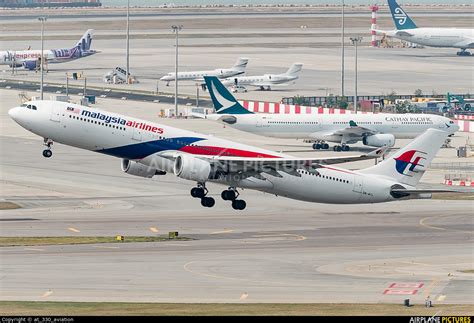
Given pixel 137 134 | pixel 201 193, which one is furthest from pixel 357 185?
pixel 137 134

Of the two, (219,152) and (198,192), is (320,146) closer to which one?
(219,152)

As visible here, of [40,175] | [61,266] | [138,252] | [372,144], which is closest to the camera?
[61,266]

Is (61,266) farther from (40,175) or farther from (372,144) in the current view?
(372,144)

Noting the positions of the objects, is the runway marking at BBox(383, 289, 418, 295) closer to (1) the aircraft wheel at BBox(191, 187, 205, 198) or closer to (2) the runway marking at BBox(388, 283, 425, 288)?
(2) the runway marking at BBox(388, 283, 425, 288)

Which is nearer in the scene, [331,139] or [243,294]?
[243,294]

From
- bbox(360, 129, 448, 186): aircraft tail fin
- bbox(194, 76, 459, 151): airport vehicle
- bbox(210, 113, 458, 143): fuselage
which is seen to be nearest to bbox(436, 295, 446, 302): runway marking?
bbox(360, 129, 448, 186): aircraft tail fin

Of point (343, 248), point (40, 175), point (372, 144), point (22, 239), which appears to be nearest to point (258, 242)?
point (343, 248)

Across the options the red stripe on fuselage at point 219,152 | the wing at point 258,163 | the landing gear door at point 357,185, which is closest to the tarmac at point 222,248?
the landing gear door at point 357,185

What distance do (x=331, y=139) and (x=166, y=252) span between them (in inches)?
2798

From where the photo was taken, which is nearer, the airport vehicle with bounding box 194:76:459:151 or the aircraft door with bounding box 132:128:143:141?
the aircraft door with bounding box 132:128:143:141

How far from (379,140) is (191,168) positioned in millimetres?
66341

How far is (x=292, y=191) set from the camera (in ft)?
349

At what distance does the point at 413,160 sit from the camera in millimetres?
107375

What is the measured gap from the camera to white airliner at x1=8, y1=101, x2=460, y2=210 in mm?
97125
